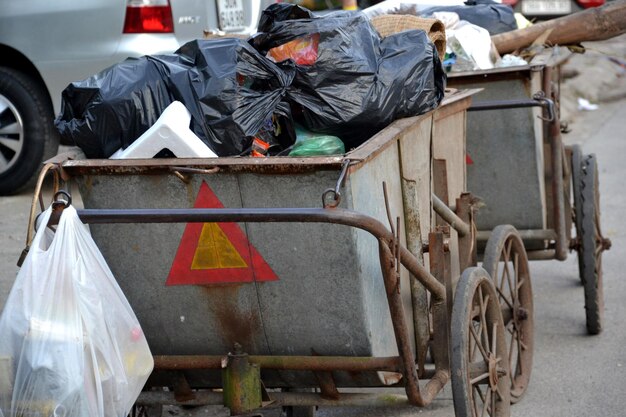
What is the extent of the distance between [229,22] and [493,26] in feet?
7.21

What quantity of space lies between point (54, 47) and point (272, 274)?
435 centimetres

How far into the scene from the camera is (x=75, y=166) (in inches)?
118

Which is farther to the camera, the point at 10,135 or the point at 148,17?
the point at 10,135

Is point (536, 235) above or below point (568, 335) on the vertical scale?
above

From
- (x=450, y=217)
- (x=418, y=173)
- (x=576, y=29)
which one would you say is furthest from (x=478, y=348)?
(x=576, y=29)

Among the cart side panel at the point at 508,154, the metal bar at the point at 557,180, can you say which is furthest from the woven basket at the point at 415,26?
the metal bar at the point at 557,180

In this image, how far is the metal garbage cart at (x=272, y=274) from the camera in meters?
2.84

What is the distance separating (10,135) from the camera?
6.96 metres

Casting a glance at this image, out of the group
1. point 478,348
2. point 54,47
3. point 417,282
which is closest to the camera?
point 417,282

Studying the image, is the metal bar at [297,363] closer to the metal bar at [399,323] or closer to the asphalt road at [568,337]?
the metal bar at [399,323]

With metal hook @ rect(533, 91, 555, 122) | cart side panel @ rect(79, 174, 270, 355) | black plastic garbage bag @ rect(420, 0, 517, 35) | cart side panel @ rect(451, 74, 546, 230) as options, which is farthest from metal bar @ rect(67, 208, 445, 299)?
black plastic garbage bag @ rect(420, 0, 517, 35)

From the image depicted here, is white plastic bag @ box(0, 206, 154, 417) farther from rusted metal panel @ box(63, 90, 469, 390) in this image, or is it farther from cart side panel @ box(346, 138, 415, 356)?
cart side panel @ box(346, 138, 415, 356)

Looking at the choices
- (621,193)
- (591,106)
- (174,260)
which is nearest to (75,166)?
(174,260)

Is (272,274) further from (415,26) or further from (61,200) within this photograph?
(415,26)
